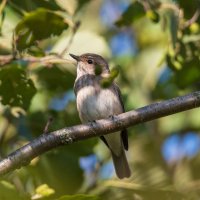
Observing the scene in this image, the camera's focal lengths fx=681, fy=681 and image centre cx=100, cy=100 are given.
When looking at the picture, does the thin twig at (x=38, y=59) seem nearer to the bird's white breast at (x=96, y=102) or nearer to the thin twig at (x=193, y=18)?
the thin twig at (x=193, y=18)

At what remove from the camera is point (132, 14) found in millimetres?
5664

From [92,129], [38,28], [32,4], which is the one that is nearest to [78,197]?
[92,129]

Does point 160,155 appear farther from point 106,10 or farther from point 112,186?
point 106,10

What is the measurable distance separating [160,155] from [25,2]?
2.44 metres

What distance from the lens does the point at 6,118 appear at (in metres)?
6.19

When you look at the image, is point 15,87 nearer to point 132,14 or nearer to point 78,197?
point 132,14

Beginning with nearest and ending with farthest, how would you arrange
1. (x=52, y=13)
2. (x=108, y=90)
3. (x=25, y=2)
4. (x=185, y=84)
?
(x=52, y=13) → (x=25, y=2) → (x=185, y=84) → (x=108, y=90)

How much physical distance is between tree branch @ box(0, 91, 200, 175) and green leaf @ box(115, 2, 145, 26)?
59.3 inches

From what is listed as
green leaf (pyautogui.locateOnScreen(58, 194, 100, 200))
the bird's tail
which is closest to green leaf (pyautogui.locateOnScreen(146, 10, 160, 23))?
the bird's tail

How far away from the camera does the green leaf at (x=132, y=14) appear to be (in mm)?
5613

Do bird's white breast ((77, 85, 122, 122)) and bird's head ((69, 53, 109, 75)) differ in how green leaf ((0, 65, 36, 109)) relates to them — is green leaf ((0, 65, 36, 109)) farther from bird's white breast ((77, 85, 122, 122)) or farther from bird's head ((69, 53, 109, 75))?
bird's head ((69, 53, 109, 75))

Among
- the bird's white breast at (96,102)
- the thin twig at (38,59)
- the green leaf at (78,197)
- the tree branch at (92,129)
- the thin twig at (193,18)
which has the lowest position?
the green leaf at (78,197)

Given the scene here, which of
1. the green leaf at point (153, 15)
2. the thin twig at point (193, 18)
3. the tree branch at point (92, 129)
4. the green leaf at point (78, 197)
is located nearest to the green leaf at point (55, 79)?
the green leaf at point (153, 15)

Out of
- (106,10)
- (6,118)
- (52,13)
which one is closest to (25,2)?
(52,13)
